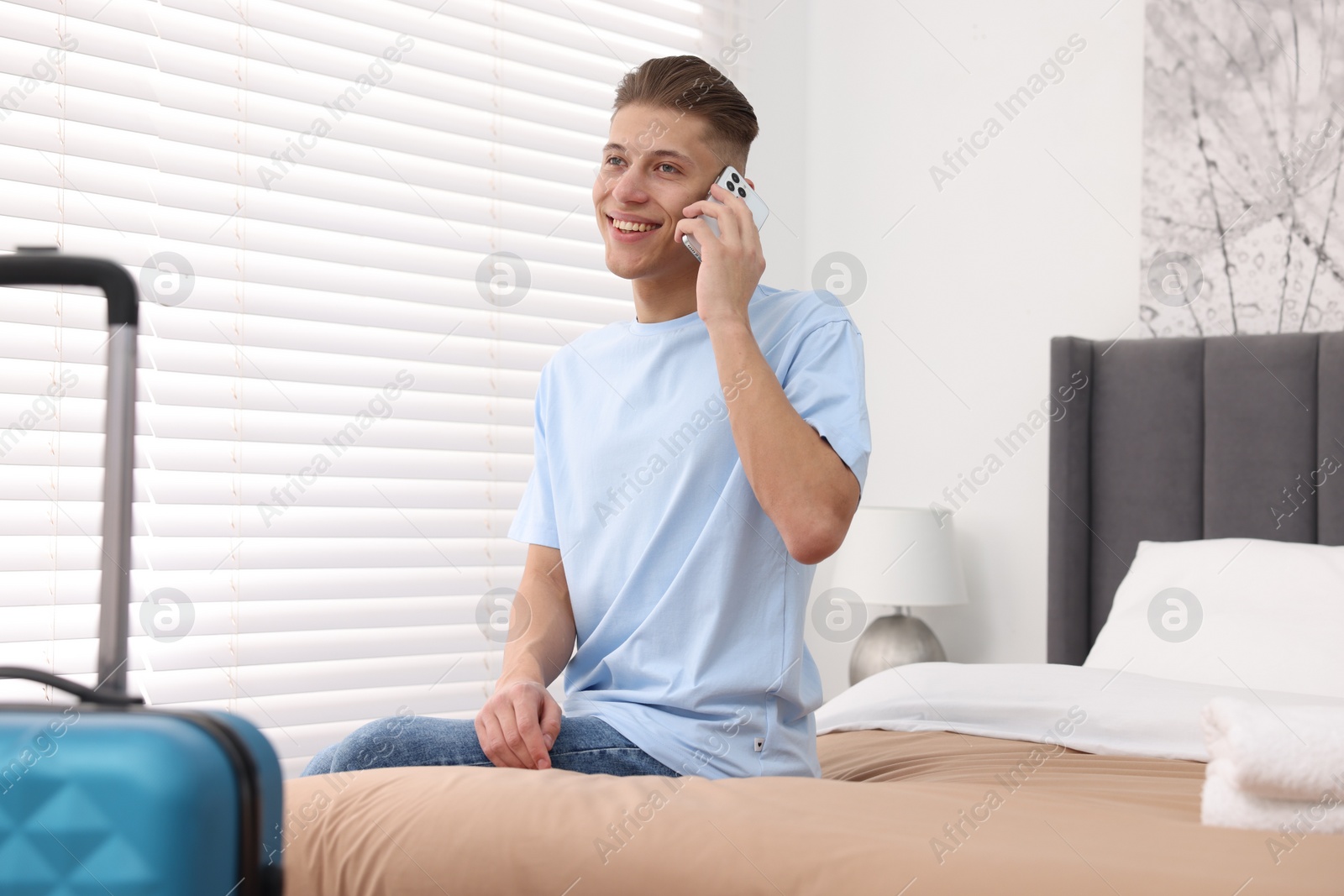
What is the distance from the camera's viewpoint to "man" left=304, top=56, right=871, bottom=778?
1177 millimetres

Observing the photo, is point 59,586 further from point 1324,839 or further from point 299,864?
point 1324,839

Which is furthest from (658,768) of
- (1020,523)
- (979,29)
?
(979,29)

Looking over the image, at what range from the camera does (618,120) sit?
1461 millimetres

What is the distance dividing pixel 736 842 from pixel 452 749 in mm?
446

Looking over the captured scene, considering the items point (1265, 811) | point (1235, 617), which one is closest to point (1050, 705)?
point (1235, 617)

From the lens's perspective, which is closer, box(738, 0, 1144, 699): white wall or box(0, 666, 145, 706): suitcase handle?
box(0, 666, 145, 706): suitcase handle

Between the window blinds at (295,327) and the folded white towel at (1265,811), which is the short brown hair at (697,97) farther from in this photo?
the window blinds at (295,327)

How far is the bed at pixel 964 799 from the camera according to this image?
75 centimetres

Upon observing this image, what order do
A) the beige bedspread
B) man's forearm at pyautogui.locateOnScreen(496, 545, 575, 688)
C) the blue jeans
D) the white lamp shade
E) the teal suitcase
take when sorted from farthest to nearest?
1. the white lamp shade
2. man's forearm at pyautogui.locateOnScreen(496, 545, 575, 688)
3. the blue jeans
4. the beige bedspread
5. the teal suitcase

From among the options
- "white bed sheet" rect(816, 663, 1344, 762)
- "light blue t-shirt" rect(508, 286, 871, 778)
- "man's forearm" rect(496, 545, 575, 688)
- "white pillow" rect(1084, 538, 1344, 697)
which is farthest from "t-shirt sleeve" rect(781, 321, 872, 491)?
"white pillow" rect(1084, 538, 1344, 697)

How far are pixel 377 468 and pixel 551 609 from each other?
1.30 meters

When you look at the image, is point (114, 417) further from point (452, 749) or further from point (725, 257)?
point (725, 257)

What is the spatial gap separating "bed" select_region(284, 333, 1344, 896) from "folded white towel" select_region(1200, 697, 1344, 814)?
38mm

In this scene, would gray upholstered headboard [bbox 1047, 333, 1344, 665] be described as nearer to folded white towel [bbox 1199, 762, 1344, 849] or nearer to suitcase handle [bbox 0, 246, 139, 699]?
folded white towel [bbox 1199, 762, 1344, 849]
